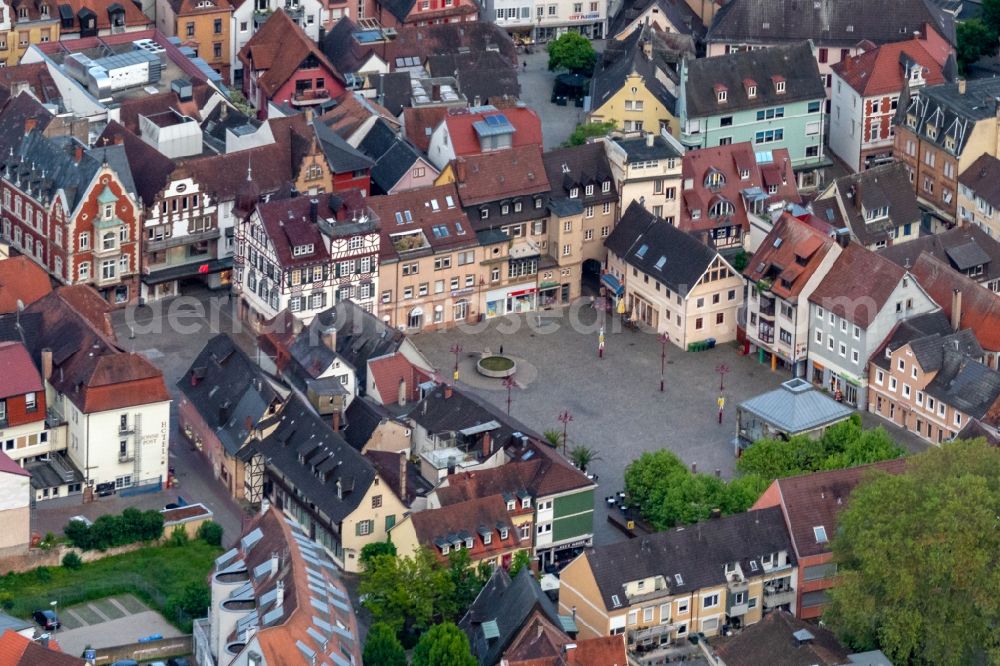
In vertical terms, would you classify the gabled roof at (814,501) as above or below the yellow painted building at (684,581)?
above

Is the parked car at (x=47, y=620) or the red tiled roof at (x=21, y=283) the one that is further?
the red tiled roof at (x=21, y=283)

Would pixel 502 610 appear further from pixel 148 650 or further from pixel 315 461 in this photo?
pixel 148 650

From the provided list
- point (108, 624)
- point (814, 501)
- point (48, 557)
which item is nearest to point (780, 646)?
point (814, 501)

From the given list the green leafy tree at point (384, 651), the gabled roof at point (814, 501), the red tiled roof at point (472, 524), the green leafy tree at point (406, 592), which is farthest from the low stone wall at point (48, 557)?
the gabled roof at point (814, 501)


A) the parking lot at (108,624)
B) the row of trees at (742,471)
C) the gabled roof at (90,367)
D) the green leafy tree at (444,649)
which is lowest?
the parking lot at (108,624)

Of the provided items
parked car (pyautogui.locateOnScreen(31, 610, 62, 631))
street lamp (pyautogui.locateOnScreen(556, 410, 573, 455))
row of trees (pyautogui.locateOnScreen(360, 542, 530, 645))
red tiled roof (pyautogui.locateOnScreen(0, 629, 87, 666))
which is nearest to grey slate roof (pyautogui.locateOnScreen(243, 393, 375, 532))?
row of trees (pyautogui.locateOnScreen(360, 542, 530, 645))

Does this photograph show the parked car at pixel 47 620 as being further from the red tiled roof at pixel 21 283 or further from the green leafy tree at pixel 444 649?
the red tiled roof at pixel 21 283

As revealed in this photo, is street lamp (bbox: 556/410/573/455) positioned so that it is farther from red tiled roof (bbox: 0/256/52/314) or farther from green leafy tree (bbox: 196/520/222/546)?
red tiled roof (bbox: 0/256/52/314)
